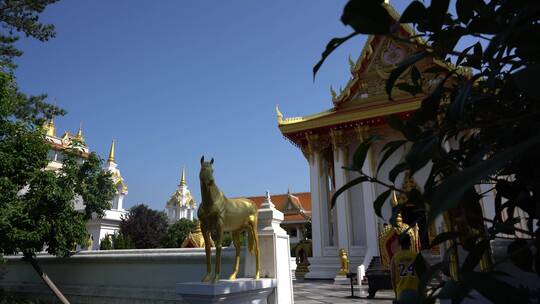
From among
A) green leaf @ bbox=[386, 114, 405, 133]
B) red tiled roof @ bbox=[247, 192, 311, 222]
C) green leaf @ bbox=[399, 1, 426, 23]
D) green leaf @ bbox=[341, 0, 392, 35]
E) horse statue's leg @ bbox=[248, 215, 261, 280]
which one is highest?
red tiled roof @ bbox=[247, 192, 311, 222]

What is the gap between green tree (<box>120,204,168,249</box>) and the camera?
22.4 metres

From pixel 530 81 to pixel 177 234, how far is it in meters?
26.2

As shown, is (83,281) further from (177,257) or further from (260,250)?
(260,250)

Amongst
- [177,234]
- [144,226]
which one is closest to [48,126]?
[144,226]

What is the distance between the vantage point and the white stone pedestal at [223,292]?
10.1ft

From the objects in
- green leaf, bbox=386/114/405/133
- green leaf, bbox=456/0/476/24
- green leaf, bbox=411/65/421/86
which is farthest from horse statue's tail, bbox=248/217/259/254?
green leaf, bbox=456/0/476/24

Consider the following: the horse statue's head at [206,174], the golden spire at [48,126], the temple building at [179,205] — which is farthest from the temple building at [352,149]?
the temple building at [179,205]

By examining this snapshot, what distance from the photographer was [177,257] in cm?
445

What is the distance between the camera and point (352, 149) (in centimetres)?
1377

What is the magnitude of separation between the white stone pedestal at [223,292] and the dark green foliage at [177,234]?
2081cm

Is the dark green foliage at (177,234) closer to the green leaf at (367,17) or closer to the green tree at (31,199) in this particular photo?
the green tree at (31,199)

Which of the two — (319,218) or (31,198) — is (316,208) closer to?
(319,218)

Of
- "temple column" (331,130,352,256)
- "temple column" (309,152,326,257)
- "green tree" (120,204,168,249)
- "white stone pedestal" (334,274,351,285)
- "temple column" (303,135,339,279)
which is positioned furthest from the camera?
"green tree" (120,204,168,249)

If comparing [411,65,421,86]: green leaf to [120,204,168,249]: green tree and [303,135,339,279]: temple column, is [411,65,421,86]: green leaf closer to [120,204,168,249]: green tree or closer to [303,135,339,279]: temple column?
[303,135,339,279]: temple column
